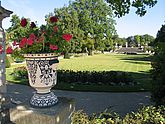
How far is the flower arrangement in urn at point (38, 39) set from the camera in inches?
130

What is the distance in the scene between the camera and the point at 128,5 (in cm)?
936

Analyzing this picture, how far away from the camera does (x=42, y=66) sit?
3.27m

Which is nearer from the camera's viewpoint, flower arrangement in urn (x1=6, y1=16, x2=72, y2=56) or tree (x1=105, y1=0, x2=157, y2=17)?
flower arrangement in urn (x1=6, y1=16, x2=72, y2=56)

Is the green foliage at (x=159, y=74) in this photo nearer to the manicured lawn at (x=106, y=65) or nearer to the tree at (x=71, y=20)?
the manicured lawn at (x=106, y=65)

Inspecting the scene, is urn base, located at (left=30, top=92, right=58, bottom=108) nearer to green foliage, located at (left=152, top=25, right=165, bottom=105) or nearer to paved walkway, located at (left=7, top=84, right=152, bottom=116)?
green foliage, located at (left=152, top=25, right=165, bottom=105)

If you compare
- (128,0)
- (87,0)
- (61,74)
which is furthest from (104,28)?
(128,0)

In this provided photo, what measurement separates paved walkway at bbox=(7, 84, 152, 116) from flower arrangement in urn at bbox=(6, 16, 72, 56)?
572 centimetres

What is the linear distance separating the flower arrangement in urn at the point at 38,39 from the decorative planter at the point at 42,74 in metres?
0.11

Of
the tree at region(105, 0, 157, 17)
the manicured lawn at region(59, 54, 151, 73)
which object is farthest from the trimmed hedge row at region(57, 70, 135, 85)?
the manicured lawn at region(59, 54, 151, 73)

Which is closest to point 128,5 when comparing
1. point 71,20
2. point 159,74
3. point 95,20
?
point 159,74

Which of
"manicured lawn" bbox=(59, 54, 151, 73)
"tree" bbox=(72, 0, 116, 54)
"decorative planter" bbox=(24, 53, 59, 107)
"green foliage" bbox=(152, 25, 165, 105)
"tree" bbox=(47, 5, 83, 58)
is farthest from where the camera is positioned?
"tree" bbox=(72, 0, 116, 54)

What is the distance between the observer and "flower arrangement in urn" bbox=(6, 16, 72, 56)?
10.9 ft

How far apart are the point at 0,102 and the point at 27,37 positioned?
2.03 metres

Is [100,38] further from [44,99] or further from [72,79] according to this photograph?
[44,99]
